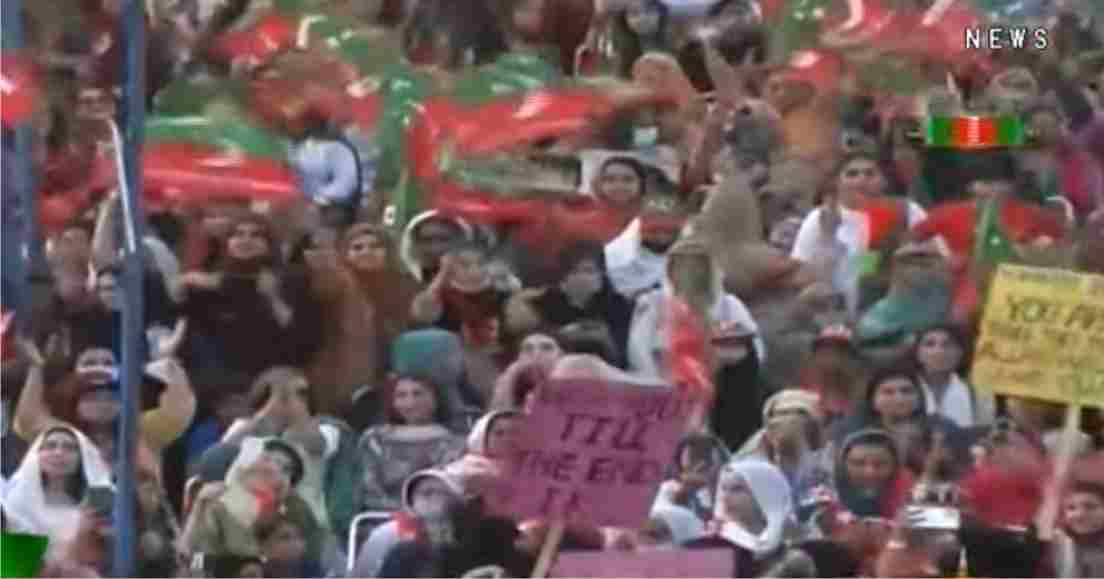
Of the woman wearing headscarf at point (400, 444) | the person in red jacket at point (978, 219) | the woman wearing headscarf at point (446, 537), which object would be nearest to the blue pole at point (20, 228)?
the woman wearing headscarf at point (400, 444)

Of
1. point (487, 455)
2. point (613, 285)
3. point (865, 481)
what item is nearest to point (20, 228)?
point (487, 455)

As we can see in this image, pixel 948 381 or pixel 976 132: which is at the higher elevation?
pixel 976 132

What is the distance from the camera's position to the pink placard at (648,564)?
338 cm

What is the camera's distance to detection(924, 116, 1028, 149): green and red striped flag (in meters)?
3.37

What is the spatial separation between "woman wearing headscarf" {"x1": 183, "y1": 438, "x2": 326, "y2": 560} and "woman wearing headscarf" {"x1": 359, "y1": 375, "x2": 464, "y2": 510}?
124 millimetres

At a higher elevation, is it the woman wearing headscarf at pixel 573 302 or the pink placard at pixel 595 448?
the woman wearing headscarf at pixel 573 302

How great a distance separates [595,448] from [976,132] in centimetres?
95

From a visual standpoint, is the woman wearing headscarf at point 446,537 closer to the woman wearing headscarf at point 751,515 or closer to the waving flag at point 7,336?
the woman wearing headscarf at point 751,515

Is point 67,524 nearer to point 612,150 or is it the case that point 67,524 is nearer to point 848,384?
point 612,150

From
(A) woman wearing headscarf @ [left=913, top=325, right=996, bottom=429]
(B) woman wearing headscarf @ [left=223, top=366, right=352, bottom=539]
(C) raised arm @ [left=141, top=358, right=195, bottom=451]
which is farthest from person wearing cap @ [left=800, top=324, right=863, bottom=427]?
(C) raised arm @ [left=141, top=358, right=195, bottom=451]

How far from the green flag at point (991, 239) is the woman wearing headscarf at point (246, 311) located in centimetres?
127

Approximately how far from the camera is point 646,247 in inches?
133

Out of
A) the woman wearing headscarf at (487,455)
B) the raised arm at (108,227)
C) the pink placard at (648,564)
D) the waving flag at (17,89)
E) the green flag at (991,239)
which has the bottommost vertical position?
the pink placard at (648,564)

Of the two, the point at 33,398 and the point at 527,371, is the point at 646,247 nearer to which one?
the point at 527,371
